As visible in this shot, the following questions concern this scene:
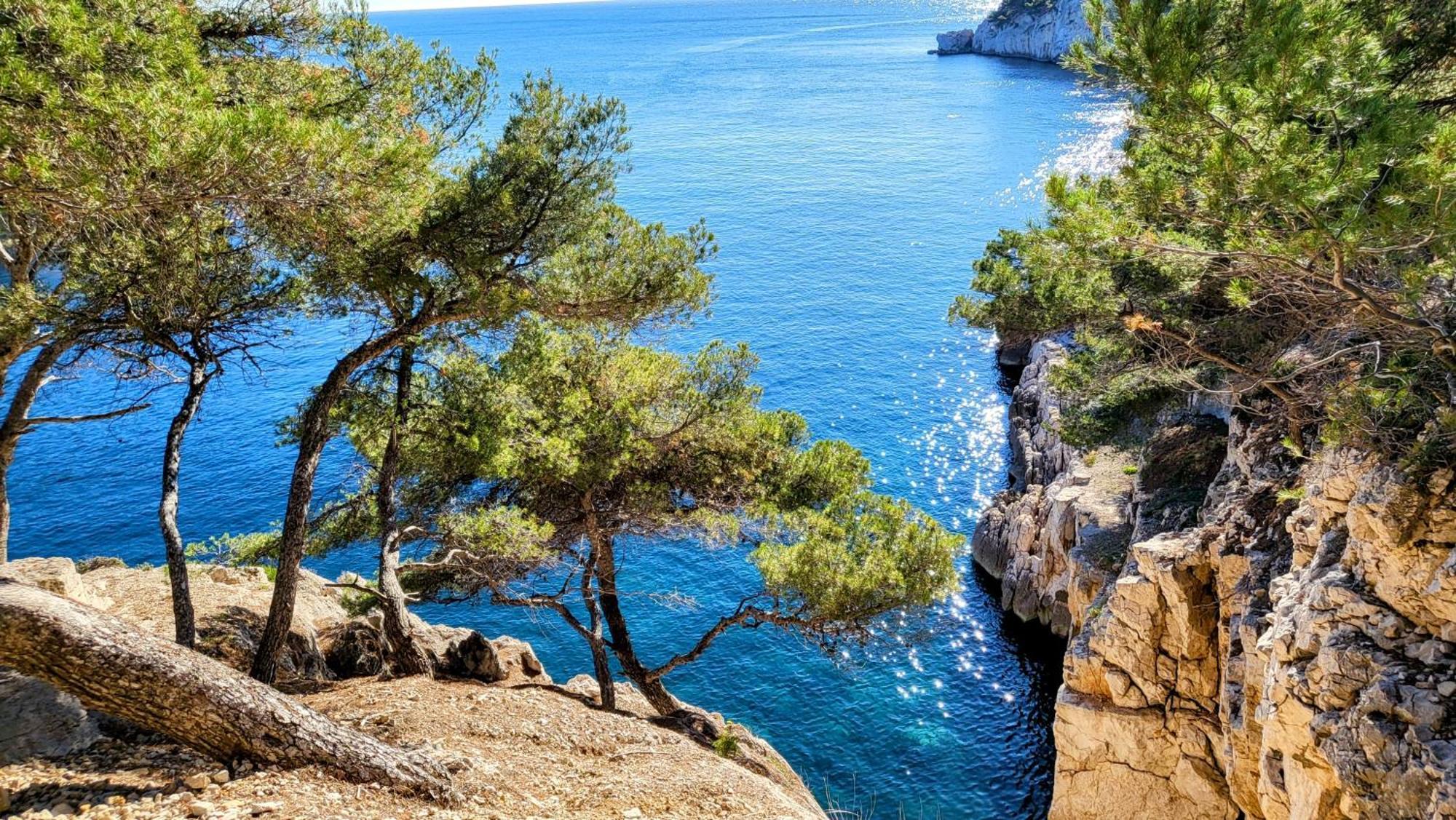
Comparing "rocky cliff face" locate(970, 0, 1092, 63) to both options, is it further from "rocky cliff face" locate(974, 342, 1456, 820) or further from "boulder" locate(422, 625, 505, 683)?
"boulder" locate(422, 625, 505, 683)

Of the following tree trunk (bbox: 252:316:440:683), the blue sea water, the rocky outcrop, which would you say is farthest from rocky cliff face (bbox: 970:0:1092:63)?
tree trunk (bbox: 252:316:440:683)

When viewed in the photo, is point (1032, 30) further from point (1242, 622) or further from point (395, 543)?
point (395, 543)

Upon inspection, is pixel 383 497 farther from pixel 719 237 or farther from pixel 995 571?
pixel 719 237

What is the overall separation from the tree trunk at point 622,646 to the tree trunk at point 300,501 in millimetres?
6075

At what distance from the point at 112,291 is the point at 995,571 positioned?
29302mm

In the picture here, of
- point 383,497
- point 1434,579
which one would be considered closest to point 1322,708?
point 1434,579

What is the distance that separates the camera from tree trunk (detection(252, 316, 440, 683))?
12461 mm

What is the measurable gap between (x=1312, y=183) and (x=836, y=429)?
3338cm

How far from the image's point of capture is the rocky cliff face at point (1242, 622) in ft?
33.8

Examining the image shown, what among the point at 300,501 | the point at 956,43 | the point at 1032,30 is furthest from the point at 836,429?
the point at 956,43

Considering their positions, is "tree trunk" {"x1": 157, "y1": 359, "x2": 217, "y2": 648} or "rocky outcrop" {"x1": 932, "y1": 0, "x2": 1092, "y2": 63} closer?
"tree trunk" {"x1": 157, "y1": 359, "x2": 217, "y2": 648}

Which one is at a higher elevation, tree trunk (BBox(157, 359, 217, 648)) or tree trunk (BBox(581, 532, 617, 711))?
tree trunk (BBox(157, 359, 217, 648))

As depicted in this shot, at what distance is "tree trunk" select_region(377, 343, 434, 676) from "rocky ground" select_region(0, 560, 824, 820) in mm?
771

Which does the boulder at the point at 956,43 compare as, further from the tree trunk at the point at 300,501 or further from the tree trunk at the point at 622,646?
the tree trunk at the point at 300,501
